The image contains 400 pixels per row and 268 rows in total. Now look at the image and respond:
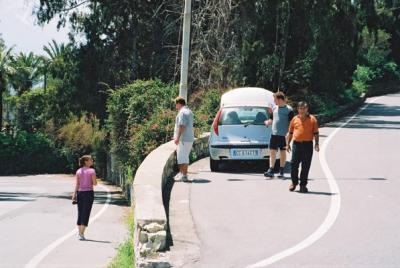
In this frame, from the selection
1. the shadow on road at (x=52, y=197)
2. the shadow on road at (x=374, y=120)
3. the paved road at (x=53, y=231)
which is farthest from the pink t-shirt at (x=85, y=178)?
the shadow on road at (x=374, y=120)

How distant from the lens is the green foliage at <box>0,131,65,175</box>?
6494 centimetres

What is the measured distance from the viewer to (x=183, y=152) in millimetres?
14625

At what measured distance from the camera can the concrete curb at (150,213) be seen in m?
8.50

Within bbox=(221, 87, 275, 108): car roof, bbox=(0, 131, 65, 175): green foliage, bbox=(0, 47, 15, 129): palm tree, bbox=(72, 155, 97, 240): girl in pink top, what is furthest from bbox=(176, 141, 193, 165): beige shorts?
bbox=(0, 47, 15, 129): palm tree

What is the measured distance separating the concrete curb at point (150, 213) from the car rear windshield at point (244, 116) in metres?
3.12

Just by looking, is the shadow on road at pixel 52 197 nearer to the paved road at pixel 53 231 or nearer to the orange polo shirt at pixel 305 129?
the paved road at pixel 53 231

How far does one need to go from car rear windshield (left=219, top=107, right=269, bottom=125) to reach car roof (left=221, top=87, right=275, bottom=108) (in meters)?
0.20

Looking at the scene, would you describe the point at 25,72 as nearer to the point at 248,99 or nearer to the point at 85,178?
the point at 248,99

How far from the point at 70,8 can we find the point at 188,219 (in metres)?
32.0

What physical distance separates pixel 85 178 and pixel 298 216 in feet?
18.3

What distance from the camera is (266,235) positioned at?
9.73m

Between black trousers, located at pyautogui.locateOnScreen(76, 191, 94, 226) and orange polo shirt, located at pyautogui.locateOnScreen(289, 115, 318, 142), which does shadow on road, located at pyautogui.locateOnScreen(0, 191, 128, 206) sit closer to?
black trousers, located at pyautogui.locateOnScreen(76, 191, 94, 226)

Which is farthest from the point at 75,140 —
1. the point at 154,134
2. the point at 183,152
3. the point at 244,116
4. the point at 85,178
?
the point at 183,152

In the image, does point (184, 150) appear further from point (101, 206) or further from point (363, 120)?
point (363, 120)
